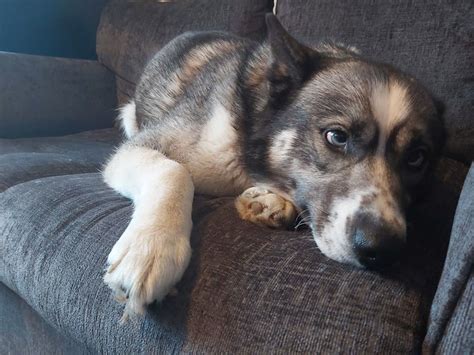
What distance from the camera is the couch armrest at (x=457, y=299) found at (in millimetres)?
732

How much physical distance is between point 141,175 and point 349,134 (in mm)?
538

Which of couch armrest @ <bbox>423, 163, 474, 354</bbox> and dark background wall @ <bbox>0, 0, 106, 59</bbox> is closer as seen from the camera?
couch armrest @ <bbox>423, 163, 474, 354</bbox>

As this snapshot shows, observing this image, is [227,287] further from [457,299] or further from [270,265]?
[457,299]

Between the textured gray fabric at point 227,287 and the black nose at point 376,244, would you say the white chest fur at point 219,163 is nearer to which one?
the textured gray fabric at point 227,287

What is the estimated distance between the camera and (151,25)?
2.54m

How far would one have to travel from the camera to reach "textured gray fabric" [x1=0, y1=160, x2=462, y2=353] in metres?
0.82

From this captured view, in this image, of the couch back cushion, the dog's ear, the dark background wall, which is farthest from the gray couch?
the dark background wall

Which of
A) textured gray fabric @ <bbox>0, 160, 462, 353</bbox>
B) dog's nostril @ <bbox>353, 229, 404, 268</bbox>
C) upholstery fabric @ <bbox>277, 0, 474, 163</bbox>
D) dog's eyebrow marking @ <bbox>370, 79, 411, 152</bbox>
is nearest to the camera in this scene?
textured gray fabric @ <bbox>0, 160, 462, 353</bbox>

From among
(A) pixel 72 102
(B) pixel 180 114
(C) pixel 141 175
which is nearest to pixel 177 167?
(C) pixel 141 175

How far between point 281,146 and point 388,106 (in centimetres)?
29

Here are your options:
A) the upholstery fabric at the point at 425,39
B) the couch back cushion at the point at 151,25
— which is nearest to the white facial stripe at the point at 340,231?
the upholstery fabric at the point at 425,39

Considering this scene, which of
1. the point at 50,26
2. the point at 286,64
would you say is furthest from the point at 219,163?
the point at 50,26

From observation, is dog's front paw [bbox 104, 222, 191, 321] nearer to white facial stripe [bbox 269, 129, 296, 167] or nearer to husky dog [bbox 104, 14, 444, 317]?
husky dog [bbox 104, 14, 444, 317]

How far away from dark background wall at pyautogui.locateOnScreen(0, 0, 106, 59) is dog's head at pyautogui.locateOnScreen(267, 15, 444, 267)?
2.17m
